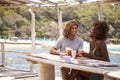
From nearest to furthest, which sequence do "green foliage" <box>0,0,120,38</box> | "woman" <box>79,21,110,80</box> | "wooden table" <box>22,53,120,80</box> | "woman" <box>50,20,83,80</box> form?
"wooden table" <box>22,53,120,80</box> < "woman" <box>79,21,110,80</box> < "woman" <box>50,20,83,80</box> < "green foliage" <box>0,0,120,38</box>

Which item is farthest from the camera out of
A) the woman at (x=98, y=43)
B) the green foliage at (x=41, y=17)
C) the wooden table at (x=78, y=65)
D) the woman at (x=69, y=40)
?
the green foliage at (x=41, y=17)

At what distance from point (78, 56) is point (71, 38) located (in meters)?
0.38

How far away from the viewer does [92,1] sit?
5188 mm

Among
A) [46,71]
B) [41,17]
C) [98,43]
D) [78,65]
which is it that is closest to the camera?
[78,65]

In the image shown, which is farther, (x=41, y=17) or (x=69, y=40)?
(x=41, y=17)

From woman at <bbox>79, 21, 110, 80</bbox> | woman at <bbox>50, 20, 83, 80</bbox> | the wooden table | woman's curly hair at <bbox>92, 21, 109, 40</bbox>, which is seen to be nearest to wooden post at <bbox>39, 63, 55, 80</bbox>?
the wooden table

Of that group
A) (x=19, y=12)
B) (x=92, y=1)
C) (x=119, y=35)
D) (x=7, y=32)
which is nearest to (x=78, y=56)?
(x=92, y=1)

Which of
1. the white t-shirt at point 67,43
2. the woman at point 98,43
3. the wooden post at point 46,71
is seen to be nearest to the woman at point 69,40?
the white t-shirt at point 67,43

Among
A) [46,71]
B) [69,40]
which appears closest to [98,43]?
[69,40]

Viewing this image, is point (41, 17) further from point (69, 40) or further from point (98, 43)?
point (98, 43)

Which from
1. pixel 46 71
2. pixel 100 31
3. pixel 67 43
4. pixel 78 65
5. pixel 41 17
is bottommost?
pixel 46 71

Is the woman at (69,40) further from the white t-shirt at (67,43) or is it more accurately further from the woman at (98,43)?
the woman at (98,43)

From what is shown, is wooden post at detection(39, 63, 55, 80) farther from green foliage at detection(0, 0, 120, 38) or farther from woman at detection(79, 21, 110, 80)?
green foliage at detection(0, 0, 120, 38)

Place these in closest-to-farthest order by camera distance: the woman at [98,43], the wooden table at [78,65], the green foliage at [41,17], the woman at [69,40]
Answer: the wooden table at [78,65] → the woman at [98,43] → the woman at [69,40] → the green foliage at [41,17]
